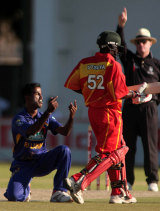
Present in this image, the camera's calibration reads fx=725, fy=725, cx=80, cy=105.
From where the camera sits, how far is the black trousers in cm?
1050

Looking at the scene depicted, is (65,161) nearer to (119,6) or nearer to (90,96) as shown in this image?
(90,96)

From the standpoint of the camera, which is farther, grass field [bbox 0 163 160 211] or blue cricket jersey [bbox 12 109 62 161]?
blue cricket jersey [bbox 12 109 62 161]

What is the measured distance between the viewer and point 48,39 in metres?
21.1

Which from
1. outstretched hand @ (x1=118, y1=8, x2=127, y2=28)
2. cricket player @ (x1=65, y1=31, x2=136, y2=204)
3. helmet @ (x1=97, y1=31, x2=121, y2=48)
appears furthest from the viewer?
outstretched hand @ (x1=118, y1=8, x2=127, y2=28)

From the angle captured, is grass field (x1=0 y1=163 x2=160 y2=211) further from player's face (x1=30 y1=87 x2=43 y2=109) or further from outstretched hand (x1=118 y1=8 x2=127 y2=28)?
outstretched hand (x1=118 y1=8 x2=127 y2=28)

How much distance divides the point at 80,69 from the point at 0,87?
36387mm

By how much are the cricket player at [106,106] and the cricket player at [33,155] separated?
1.45ft

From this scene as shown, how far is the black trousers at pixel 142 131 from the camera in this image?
10500mm

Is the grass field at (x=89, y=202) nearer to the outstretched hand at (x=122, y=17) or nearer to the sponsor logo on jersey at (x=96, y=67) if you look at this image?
the sponsor logo on jersey at (x=96, y=67)

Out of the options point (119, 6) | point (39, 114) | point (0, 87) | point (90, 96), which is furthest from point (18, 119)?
point (0, 87)

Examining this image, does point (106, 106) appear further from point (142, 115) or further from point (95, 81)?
point (142, 115)

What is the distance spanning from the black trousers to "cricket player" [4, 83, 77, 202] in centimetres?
213

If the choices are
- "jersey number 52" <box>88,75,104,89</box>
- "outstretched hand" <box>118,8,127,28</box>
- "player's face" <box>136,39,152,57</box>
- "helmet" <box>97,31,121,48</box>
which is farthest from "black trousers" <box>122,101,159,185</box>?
"jersey number 52" <box>88,75,104,89</box>

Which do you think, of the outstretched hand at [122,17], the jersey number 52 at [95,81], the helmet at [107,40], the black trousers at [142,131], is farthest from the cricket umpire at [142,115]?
the jersey number 52 at [95,81]
